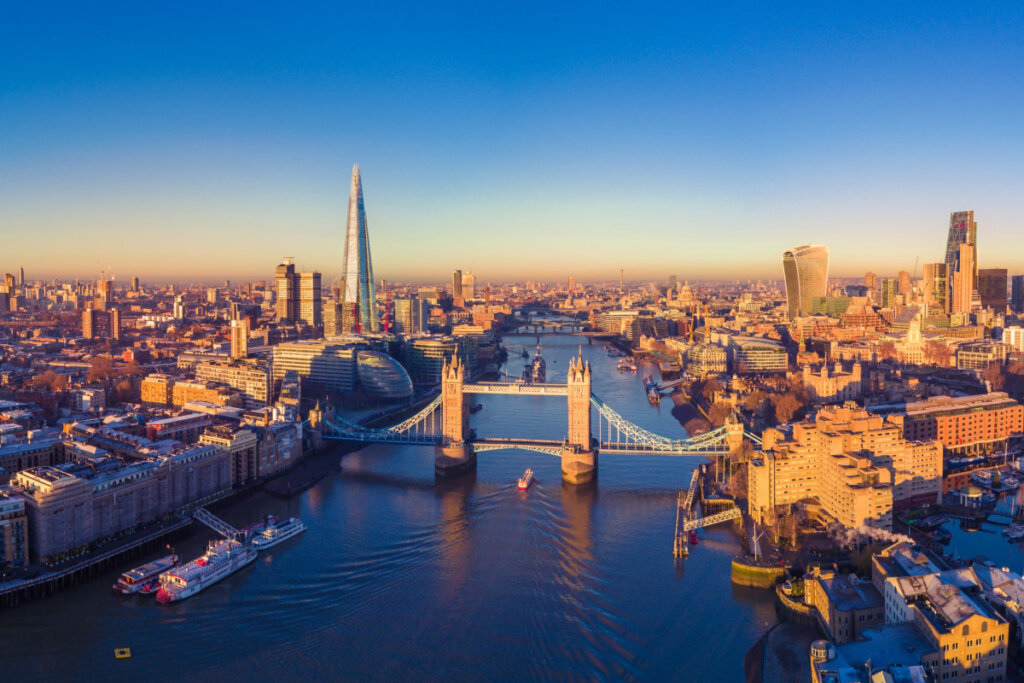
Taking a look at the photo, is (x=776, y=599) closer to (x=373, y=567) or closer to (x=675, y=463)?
(x=373, y=567)

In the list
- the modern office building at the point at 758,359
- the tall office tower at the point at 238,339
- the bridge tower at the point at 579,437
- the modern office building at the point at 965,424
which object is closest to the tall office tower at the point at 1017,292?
the modern office building at the point at 758,359

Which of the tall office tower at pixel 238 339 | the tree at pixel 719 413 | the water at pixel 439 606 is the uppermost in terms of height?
the tall office tower at pixel 238 339

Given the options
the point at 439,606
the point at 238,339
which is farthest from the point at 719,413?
the point at 238,339

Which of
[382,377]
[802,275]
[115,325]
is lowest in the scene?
[382,377]

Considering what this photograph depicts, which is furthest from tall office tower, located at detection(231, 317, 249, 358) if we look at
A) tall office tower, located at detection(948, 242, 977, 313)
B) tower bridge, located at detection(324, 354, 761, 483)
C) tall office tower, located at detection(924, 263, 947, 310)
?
tall office tower, located at detection(948, 242, 977, 313)

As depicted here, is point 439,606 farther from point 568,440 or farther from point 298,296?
point 298,296

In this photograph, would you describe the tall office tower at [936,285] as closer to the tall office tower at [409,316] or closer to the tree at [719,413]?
the tree at [719,413]
